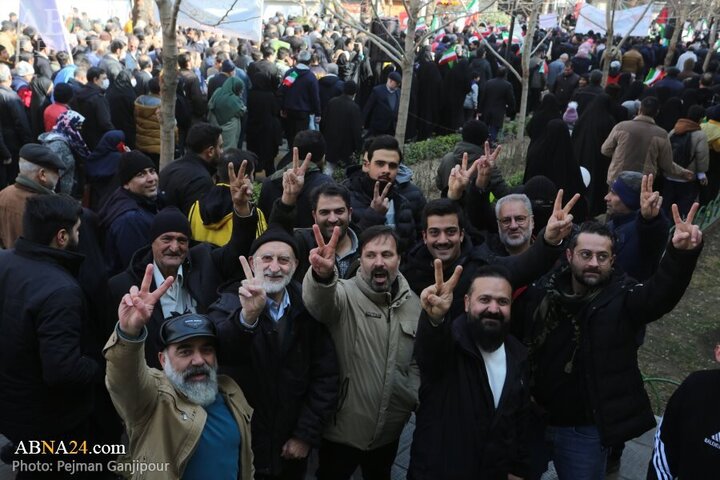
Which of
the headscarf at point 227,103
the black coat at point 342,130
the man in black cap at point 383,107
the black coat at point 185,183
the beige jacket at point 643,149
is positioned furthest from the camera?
the man in black cap at point 383,107

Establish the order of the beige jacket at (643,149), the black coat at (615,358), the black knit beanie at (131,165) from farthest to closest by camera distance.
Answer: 1. the beige jacket at (643,149)
2. the black knit beanie at (131,165)
3. the black coat at (615,358)

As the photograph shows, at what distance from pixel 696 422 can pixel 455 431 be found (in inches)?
41.4

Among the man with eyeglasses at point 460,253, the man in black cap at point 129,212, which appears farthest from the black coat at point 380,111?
the man with eyeglasses at point 460,253

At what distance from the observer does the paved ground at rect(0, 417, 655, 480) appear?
4.65m

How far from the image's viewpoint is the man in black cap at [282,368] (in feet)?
11.5

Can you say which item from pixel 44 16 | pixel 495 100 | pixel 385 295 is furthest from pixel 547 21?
pixel 385 295

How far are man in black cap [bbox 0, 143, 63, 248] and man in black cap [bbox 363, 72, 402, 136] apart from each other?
7.44 metres

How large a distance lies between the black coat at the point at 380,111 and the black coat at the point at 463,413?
28.4ft

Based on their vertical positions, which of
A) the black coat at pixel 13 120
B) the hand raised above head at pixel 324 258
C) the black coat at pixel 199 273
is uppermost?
the black coat at pixel 13 120

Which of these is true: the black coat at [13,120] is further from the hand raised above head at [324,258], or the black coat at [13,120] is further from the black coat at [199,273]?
the hand raised above head at [324,258]

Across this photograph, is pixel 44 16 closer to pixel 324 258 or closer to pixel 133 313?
pixel 324 258

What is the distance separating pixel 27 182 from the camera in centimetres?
477

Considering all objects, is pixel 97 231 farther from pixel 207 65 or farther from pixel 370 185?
pixel 207 65

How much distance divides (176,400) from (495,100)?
11.2 m
